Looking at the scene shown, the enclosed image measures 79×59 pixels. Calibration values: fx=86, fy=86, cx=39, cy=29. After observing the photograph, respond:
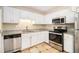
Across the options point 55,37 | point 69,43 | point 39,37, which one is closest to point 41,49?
point 39,37

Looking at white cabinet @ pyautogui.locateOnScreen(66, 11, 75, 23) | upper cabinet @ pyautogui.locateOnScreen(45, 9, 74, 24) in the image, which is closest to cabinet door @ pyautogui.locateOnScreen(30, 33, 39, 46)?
upper cabinet @ pyautogui.locateOnScreen(45, 9, 74, 24)

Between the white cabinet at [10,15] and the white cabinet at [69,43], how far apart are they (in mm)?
822

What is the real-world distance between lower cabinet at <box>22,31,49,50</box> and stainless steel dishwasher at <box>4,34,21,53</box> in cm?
8

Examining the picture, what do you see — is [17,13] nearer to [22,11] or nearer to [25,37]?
[22,11]

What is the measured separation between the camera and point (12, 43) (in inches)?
54.0

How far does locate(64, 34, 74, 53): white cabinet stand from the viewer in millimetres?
1337

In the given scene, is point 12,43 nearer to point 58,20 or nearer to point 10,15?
point 10,15

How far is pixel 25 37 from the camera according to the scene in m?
1.40

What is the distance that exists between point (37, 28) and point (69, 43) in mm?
555

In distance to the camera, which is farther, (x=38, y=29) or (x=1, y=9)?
(x=38, y=29)

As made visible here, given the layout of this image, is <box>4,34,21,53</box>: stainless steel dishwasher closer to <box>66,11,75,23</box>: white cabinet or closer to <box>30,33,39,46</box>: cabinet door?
<box>30,33,39,46</box>: cabinet door
